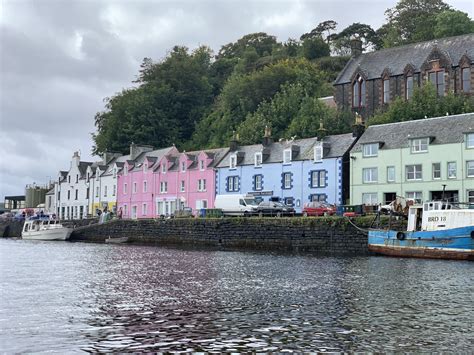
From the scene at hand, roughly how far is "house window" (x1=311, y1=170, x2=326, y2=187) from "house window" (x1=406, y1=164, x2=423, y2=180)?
30.5ft

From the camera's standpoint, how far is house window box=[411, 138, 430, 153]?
55.5m

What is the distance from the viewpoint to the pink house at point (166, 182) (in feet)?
250

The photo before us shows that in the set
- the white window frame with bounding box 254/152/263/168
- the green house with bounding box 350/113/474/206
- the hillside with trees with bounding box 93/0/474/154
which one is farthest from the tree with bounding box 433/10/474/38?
the white window frame with bounding box 254/152/263/168

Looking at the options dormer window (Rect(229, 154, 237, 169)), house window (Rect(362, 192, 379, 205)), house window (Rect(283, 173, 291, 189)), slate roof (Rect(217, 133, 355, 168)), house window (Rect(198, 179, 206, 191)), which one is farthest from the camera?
house window (Rect(198, 179, 206, 191))

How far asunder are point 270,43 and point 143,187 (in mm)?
64798

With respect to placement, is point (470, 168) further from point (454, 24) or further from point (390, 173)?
point (454, 24)

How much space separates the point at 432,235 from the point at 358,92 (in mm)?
42799

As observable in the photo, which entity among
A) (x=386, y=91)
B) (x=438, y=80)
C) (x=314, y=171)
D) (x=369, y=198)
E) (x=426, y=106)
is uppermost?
(x=438, y=80)

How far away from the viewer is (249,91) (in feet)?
321

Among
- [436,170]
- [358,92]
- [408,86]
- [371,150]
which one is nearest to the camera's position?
[436,170]

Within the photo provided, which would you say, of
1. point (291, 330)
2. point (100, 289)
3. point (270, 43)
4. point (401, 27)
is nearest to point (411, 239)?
point (100, 289)

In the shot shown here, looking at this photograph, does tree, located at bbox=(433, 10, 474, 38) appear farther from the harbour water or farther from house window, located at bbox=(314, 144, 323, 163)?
the harbour water

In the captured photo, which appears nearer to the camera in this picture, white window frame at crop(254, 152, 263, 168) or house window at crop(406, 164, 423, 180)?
house window at crop(406, 164, 423, 180)

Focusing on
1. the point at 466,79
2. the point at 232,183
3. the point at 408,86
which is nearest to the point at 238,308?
the point at 232,183
